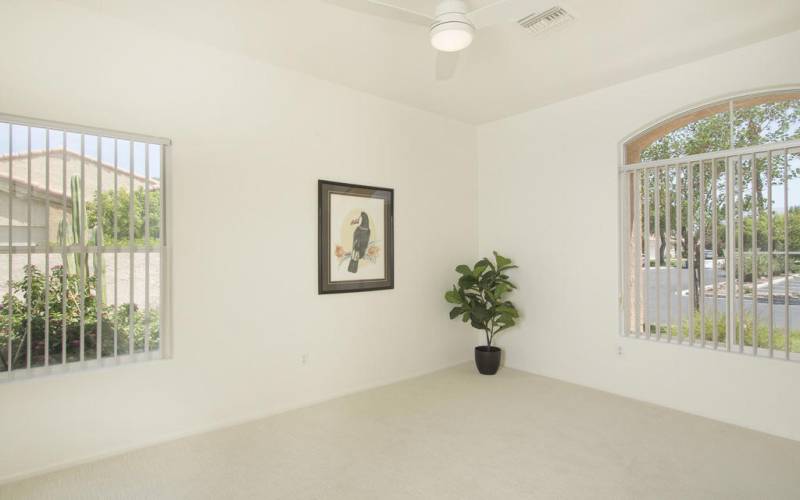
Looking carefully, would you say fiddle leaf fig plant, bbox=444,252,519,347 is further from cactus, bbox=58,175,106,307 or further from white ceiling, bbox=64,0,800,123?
cactus, bbox=58,175,106,307

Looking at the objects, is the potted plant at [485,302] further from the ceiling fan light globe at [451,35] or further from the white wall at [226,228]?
the ceiling fan light globe at [451,35]

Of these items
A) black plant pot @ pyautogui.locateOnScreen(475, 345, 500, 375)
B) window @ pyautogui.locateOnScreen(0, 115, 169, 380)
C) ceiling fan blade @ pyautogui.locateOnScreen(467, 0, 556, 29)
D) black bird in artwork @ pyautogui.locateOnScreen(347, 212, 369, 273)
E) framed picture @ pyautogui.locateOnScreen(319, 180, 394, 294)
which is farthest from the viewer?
black plant pot @ pyautogui.locateOnScreen(475, 345, 500, 375)

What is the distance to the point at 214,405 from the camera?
3.18 meters

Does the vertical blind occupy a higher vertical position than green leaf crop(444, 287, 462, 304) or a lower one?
higher

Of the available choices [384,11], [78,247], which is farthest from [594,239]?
[78,247]

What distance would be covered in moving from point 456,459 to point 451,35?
8.27ft

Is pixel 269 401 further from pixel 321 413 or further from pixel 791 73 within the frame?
pixel 791 73

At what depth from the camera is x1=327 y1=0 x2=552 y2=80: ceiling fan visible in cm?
230

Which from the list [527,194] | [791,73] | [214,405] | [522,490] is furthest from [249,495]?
[791,73]

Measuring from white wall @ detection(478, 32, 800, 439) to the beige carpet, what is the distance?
27 centimetres

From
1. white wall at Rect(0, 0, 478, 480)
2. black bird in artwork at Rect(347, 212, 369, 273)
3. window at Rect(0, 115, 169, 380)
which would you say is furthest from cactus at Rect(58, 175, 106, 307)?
black bird in artwork at Rect(347, 212, 369, 273)

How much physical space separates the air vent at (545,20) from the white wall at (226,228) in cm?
173

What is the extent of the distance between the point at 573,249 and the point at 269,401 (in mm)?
3085

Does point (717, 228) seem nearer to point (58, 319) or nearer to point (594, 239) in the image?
point (594, 239)
